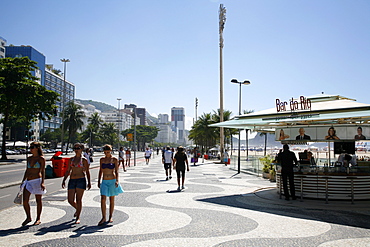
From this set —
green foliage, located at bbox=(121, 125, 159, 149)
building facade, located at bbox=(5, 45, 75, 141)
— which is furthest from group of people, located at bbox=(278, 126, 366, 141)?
green foliage, located at bbox=(121, 125, 159, 149)

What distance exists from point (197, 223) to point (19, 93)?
34243 mm

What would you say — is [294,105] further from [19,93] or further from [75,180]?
[19,93]

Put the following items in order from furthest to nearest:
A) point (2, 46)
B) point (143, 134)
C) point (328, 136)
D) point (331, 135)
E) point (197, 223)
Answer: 1. point (143, 134)
2. point (2, 46)
3. point (328, 136)
4. point (331, 135)
5. point (197, 223)

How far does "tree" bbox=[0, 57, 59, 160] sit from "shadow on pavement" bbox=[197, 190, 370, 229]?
31.4m

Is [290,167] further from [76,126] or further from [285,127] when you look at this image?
[76,126]

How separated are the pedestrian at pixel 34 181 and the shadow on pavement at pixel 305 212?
492 centimetres

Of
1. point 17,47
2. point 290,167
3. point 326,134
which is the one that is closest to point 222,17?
point 326,134

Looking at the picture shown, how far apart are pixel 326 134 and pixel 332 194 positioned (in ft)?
12.8

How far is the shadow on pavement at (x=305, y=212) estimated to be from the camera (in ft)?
23.9

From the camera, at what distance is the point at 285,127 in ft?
48.5

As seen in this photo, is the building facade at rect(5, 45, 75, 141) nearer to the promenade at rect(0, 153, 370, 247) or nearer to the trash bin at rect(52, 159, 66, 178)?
the trash bin at rect(52, 159, 66, 178)

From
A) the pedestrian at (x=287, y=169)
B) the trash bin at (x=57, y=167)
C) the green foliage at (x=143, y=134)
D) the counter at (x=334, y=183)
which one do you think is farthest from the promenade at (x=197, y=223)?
the green foliage at (x=143, y=134)

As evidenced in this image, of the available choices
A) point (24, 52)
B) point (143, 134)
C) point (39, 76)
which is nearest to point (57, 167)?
point (24, 52)

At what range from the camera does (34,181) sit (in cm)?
675
